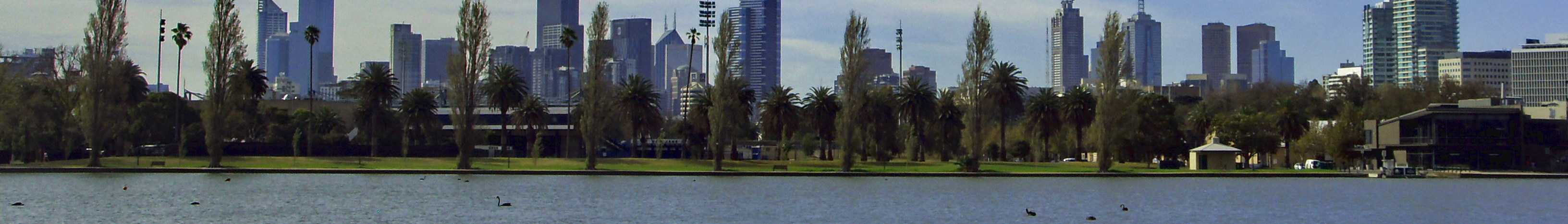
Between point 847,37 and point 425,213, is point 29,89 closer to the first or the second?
point 847,37

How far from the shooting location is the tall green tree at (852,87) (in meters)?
84.8

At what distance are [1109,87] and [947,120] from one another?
83.7 ft

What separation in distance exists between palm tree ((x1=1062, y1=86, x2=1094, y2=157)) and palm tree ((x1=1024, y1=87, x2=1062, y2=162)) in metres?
0.85

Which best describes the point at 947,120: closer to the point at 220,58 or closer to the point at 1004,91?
the point at 1004,91

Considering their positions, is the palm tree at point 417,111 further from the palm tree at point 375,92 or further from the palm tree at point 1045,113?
the palm tree at point 1045,113

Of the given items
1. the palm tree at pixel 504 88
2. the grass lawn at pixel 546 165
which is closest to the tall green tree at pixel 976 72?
the grass lawn at pixel 546 165

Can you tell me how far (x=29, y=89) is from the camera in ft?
320

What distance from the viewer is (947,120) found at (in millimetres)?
111812

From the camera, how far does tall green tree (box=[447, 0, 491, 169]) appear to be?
3396 inches

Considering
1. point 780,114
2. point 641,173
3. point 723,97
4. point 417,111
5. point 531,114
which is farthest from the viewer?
point 531,114

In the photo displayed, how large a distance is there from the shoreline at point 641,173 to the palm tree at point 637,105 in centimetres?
2154

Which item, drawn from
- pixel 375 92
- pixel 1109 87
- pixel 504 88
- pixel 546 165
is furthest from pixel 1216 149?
pixel 375 92

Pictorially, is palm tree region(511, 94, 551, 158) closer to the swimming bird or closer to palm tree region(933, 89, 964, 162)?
palm tree region(933, 89, 964, 162)

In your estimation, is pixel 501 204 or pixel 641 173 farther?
pixel 641 173
